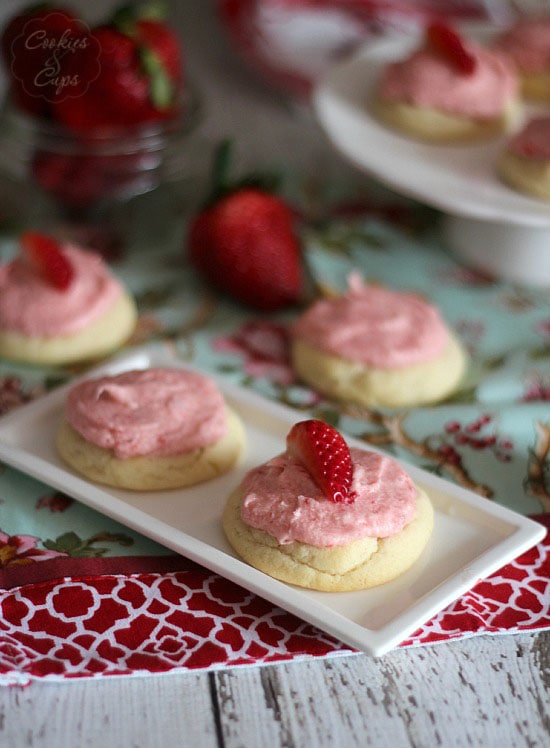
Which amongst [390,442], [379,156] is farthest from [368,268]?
[390,442]

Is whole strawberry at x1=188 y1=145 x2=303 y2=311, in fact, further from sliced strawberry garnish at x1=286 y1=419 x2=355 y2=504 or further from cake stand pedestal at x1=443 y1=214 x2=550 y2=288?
sliced strawberry garnish at x1=286 y1=419 x2=355 y2=504

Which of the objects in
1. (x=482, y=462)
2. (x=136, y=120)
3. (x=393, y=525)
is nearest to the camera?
(x=393, y=525)

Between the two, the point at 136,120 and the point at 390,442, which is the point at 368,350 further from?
the point at 136,120

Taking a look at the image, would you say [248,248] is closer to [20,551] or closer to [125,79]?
[125,79]

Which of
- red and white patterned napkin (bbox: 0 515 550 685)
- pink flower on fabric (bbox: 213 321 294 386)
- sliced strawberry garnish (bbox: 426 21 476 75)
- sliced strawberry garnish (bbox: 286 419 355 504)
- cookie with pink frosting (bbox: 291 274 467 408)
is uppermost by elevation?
sliced strawberry garnish (bbox: 426 21 476 75)

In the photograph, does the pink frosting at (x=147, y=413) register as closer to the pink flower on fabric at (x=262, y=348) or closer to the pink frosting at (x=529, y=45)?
the pink flower on fabric at (x=262, y=348)

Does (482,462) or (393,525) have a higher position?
(393,525)

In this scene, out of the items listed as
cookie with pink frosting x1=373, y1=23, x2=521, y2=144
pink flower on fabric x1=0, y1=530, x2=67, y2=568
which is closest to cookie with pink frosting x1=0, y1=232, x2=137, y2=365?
Result: pink flower on fabric x1=0, y1=530, x2=67, y2=568
